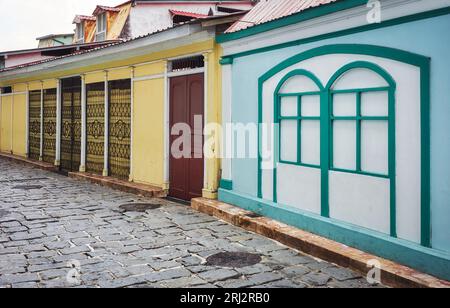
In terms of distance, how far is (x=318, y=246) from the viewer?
242 inches

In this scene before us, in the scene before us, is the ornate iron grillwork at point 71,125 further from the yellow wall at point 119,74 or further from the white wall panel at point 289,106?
the white wall panel at point 289,106

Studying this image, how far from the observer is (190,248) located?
21.5 feet

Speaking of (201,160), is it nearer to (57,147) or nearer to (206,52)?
(206,52)

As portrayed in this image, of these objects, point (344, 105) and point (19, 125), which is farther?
point (19, 125)

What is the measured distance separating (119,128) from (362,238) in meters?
8.31

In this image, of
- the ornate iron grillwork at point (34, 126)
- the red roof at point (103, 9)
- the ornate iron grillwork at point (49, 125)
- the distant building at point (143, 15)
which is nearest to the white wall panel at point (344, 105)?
the ornate iron grillwork at point (49, 125)

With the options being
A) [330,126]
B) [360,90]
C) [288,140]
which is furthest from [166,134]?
[360,90]

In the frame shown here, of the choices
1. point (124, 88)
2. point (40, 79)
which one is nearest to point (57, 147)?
point (40, 79)

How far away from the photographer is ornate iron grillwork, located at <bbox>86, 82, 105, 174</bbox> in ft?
43.2

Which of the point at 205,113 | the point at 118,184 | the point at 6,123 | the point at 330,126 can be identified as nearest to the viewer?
the point at 330,126

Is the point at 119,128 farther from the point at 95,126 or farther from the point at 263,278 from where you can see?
the point at 263,278

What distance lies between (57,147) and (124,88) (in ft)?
16.3

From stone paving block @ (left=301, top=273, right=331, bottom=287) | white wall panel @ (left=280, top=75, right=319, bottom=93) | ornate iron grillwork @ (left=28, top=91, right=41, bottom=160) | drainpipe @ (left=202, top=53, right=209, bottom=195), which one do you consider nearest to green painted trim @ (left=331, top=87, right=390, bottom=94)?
white wall panel @ (left=280, top=75, right=319, bottom=93)

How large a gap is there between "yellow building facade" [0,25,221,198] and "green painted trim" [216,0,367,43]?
0.69 metres
